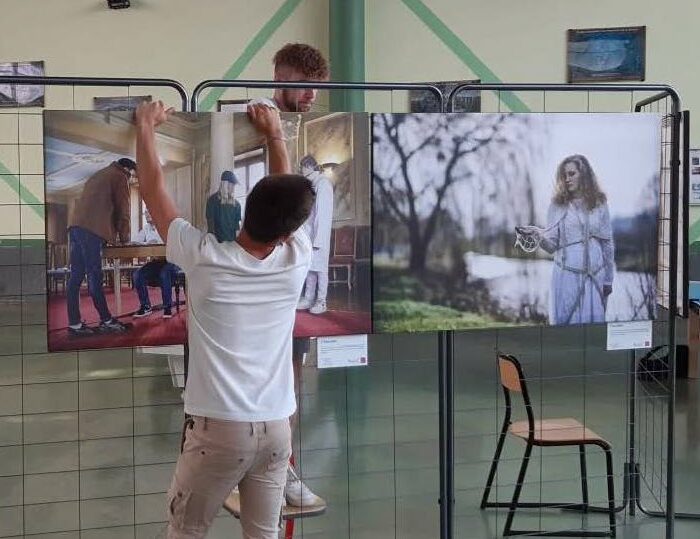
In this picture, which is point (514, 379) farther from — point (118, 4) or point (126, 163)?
point (118, 4)

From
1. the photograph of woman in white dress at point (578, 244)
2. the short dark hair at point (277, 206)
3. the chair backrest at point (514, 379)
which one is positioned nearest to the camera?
the short dark hair at point (277, 206)

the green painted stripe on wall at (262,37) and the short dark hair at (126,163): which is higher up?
the green painted stripe on wall at (262,37)

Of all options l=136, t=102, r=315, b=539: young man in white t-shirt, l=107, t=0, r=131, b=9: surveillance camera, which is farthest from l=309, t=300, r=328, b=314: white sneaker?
l=107, t=0, r=131, b=9: surveillance camera

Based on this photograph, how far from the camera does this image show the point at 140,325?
2.67m

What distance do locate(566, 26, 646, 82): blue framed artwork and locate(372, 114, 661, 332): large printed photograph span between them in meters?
4.87

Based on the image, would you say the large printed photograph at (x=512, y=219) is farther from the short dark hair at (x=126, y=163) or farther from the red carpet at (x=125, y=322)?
the short dark hair at (x=126, y=163)

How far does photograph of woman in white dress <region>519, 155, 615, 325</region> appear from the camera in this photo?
2953 millimetres

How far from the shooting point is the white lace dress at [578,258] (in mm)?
2966

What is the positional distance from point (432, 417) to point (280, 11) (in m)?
4.13

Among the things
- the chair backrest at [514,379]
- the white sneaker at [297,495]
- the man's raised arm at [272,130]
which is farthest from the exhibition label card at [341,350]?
the chair backrest at [514,379]

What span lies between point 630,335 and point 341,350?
1.07 meters

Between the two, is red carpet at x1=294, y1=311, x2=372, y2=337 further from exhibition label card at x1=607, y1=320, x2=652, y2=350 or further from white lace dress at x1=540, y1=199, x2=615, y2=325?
exhibition label card at x1=607, y1=320, x2=652, y2=350

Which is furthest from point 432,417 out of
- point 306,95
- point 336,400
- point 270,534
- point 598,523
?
point 270,534

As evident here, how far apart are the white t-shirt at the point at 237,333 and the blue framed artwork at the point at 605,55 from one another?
20.3 ft
